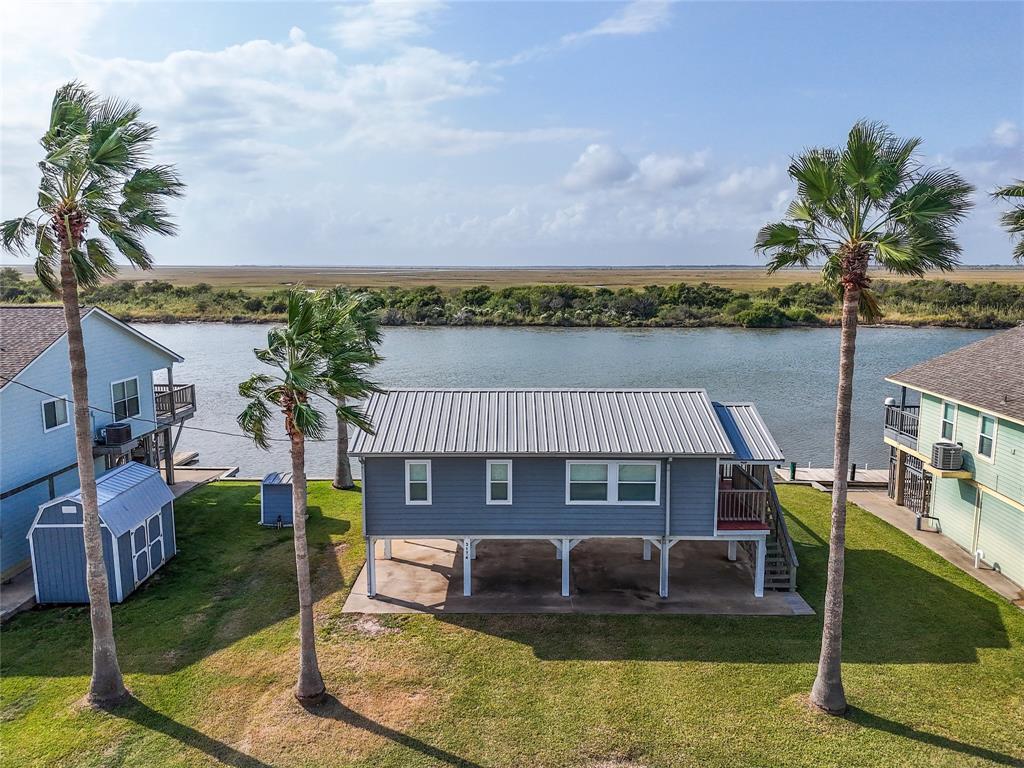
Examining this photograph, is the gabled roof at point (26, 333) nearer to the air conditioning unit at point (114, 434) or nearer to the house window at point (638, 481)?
the air conditioning unit at point (114, 434)

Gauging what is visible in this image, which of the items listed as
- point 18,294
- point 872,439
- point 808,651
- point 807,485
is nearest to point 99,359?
point 808,651

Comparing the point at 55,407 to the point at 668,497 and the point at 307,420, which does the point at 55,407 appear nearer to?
the point at 307,420

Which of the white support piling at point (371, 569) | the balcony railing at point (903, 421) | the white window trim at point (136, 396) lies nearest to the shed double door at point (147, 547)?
the white support piling at point (371, 569)

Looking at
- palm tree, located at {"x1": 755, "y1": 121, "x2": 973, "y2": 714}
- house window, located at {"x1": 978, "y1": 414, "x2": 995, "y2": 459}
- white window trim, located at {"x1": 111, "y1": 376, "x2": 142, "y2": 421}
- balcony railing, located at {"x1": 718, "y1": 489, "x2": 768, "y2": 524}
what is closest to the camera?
palm tree, located at {"x1": 755, "y1": 121, "x2": 973, "y2": 714}

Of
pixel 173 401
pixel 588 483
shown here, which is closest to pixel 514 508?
pixel 588 483

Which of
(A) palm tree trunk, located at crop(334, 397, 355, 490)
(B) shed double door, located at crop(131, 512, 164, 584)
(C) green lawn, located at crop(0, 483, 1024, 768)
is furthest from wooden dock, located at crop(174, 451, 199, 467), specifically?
(C) green lawn, located at crop(0, 483, 1024, 768)

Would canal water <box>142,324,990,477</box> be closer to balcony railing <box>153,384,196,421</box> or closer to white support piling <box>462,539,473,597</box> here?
balcony railing <box>153,384,196,421</box>
